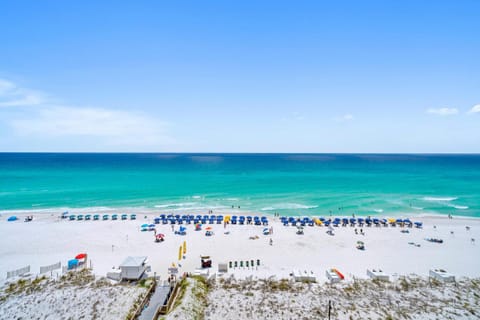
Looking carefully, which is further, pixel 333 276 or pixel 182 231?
pixel 182 231

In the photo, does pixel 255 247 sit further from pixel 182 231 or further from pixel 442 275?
pixel 442 275

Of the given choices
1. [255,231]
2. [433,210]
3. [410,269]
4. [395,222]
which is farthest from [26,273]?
[433,210]

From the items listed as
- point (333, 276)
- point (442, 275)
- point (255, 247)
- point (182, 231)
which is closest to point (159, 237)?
point (182, 231)

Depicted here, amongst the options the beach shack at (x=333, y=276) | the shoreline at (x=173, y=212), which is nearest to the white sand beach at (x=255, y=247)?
the beach shack at (x=333, y=276)

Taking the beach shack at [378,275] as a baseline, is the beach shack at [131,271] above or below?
above

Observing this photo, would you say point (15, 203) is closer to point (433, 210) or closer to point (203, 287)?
point (203, 287)

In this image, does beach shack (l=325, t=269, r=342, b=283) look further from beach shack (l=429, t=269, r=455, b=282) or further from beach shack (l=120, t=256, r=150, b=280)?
beach shack (l=120, t=256, r=150, b=280)

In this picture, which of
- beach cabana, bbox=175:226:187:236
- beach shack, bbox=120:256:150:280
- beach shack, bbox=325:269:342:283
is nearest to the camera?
beach shack, bbox=325:269:342:283

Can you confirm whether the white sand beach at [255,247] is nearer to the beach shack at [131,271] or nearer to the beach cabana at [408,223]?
the beach cabana at [408,223]

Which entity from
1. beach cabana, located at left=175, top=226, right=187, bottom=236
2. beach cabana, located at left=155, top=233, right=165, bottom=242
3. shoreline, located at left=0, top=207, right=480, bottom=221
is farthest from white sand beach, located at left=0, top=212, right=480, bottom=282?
shoreline, located at left=0, top=207, right=480, bottom=221
